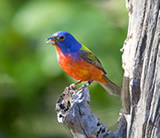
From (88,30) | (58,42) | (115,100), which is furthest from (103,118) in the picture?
(58,42)

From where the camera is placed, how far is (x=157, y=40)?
3289 mm

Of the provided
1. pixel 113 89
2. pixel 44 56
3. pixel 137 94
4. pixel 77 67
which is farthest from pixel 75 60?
pixel 137 94

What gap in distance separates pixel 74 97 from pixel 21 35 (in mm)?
3431

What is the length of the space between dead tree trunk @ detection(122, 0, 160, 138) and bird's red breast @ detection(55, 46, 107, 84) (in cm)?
129

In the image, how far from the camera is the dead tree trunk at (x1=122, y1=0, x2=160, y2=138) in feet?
10.8

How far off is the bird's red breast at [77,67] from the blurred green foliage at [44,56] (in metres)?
0.83

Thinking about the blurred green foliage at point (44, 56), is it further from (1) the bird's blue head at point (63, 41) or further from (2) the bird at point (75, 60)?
(1) the bird's blue head at point (63, 41)

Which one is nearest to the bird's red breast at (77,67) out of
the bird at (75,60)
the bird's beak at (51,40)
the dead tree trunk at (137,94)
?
the bird at (75,60)

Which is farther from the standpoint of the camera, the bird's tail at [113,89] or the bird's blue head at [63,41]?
the bird's tail at [113,89]

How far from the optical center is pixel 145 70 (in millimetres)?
3342

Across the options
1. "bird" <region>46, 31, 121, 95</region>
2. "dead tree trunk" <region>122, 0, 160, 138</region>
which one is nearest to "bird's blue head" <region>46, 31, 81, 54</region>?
"bird" <region>46, 31, 121, 95</region>

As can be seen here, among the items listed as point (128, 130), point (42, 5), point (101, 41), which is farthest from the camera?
point (42, 5)

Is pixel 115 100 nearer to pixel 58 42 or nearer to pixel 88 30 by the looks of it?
pixel 88 30

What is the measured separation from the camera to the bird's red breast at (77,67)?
4695 mm
